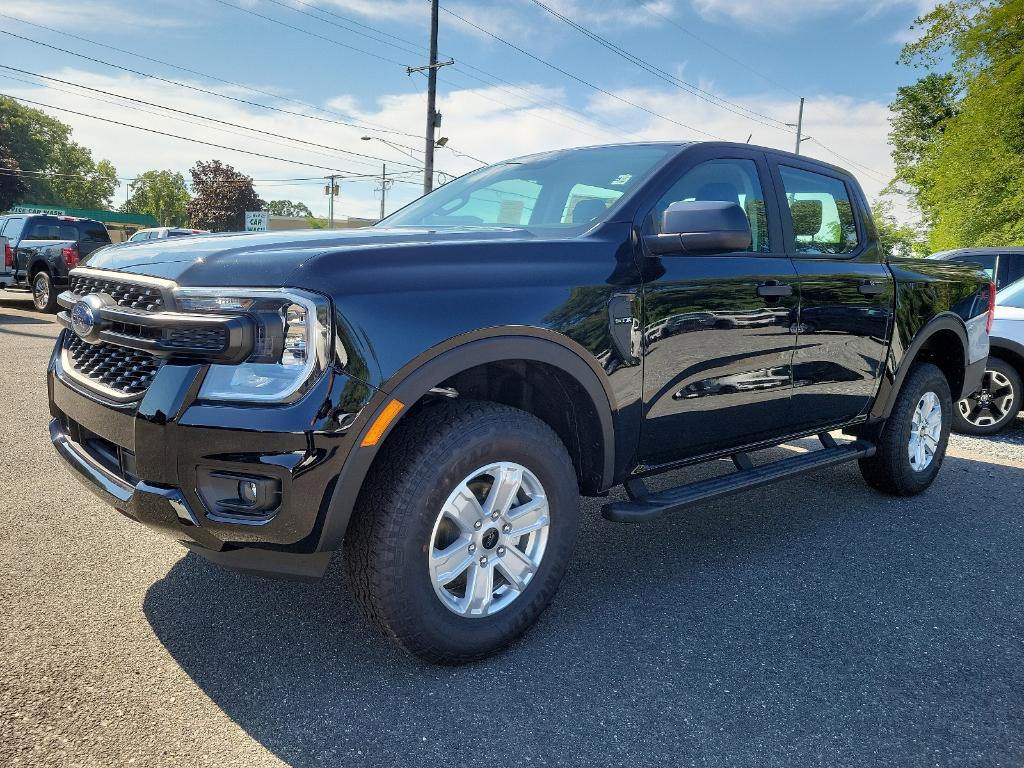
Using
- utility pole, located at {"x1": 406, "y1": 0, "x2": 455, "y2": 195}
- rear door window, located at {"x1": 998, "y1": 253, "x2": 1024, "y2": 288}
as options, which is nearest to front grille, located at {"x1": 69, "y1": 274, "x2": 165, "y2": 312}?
rear door window, located at {"x1": 998, "y1": 253, "x2": 1024, "y2": 288}

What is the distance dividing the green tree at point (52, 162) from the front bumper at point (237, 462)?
314ft

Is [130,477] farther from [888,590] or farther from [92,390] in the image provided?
[888,590]

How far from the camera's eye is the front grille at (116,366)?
2271mm

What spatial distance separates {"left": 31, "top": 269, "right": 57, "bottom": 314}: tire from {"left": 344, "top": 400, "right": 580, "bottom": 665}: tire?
13696mm

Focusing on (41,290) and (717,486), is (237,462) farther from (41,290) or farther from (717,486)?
(41,290)

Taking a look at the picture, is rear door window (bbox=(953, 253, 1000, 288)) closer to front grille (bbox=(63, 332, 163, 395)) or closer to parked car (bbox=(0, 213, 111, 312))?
front grille (bbox=(63, 332, 163, 395))

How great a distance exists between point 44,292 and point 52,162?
98.9m

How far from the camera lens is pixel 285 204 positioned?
150 metres

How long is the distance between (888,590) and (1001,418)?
452cm

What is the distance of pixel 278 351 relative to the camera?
2.12m

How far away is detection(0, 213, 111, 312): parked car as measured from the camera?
13547 millimetres

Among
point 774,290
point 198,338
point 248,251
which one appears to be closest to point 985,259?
point 774,290

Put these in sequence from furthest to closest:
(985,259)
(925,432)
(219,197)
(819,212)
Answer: (219,197), (985,259), (925,432), (819,212)

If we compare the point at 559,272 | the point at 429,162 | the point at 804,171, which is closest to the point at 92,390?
the point at 559,272
